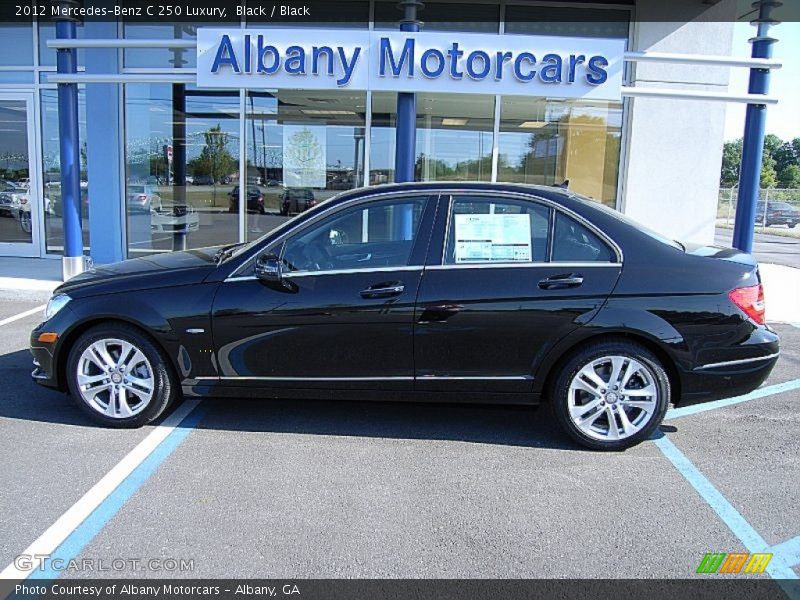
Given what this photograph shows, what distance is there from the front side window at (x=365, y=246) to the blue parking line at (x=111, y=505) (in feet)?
4.37

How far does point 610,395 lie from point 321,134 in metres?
8.13

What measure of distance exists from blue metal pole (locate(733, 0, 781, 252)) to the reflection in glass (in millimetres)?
11152

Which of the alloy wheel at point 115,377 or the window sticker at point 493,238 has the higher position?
the window sticker at point 493,238

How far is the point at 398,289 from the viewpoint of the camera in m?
4.06

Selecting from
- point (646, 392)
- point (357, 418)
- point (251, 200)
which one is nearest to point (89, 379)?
point (357, 418)

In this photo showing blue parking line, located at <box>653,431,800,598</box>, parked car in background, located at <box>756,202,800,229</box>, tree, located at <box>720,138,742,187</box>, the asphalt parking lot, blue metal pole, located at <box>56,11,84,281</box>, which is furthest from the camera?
tree, located at <box>720,138,742,187</box>

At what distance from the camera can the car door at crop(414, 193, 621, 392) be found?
402 cm

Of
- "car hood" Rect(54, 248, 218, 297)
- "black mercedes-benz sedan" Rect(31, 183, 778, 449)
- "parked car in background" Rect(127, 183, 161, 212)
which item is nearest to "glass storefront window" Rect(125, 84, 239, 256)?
"parked car in background" Rect(127, 183, 161, 212)

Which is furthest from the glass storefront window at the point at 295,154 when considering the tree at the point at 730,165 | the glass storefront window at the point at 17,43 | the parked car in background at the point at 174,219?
the tree at the point at 730,165

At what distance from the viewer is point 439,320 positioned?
4047mm

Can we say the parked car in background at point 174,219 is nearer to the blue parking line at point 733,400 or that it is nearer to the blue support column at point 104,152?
the blue support column at point 104,152

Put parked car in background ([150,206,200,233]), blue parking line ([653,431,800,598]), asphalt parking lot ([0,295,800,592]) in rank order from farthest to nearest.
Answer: parked car in background ([150,206,200,233]), asphalt parking lot ([0,295,800,592]), blue parking line ([653,431,800,598])

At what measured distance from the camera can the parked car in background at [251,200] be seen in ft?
36.3

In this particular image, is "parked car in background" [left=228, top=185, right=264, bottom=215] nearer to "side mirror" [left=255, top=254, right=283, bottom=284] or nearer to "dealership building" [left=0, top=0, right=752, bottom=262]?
"dealership building" [left=0, top=0, right=752, bottom=262]
